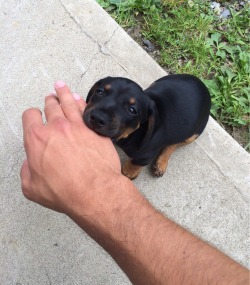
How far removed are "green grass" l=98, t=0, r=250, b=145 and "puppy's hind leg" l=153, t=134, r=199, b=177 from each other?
1.77ft

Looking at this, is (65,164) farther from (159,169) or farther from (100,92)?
(159,169)

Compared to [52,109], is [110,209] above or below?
below

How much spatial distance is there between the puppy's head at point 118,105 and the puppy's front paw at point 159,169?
0.55m

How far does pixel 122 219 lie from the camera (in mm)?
1703

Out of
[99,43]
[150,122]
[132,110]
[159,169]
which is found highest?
[132,110]

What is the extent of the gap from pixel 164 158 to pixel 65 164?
4.89 feet

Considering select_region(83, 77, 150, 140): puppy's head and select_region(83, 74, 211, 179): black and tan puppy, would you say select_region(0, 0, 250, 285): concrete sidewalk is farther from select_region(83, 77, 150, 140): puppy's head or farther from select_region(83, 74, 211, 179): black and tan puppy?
select_region(83, 77, 150, 140): puppy's head

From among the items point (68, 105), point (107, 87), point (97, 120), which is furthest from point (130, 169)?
point (68, 105)

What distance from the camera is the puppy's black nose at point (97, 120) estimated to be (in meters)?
2.15

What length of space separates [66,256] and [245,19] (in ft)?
9.27

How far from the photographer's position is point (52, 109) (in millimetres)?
1897

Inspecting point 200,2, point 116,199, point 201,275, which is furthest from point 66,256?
point 200,2

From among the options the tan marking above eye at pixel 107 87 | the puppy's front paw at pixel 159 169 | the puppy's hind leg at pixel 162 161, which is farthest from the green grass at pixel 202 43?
the tan marking above eye at pixel 107 87

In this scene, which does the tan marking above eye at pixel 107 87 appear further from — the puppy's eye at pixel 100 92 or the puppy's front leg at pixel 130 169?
the puppy's front leg at pixel 130 169
